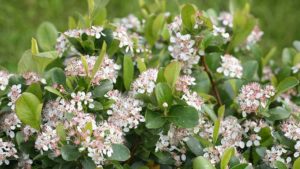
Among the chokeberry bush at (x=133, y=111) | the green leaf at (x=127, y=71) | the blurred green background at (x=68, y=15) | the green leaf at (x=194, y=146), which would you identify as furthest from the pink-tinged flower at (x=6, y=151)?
the blurred green background at (x=68, y=15)

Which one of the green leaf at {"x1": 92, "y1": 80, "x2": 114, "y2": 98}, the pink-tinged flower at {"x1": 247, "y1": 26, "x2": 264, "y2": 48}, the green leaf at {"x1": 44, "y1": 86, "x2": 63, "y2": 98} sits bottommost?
the green leaf at {"x1": 44, "y1": 86, "x2": 63, "y2": 98}

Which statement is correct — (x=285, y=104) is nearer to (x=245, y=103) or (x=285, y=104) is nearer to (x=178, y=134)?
(x=245, y=103)

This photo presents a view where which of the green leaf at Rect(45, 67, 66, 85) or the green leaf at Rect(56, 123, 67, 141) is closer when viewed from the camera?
the green leaf at Rect(56, 123, 67, 141)

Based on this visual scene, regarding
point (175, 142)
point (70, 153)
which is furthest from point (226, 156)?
point (70, 153)

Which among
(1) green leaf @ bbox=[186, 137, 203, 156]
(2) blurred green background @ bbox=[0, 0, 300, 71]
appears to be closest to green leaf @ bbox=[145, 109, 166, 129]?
(1) green leaf @ bbox=[186, 137, 203, 156]

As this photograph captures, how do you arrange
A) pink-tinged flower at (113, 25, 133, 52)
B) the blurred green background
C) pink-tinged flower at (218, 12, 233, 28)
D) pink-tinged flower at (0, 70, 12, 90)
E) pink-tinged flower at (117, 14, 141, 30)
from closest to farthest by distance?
pink-tinged flower at (0, 70, 12, 90)
pink-tinged flower at (113, 25, 133, 52)
pink-tinged flower at (218, 12, 233, 28)
pink-tinged flower at (117, 14, 141, 30)
the blurred green background

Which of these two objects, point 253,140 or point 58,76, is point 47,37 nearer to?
point 58,76

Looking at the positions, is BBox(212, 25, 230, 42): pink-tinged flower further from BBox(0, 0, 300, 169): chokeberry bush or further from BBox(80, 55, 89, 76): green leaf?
BBox(80, 55, 89, 76): green leaf
